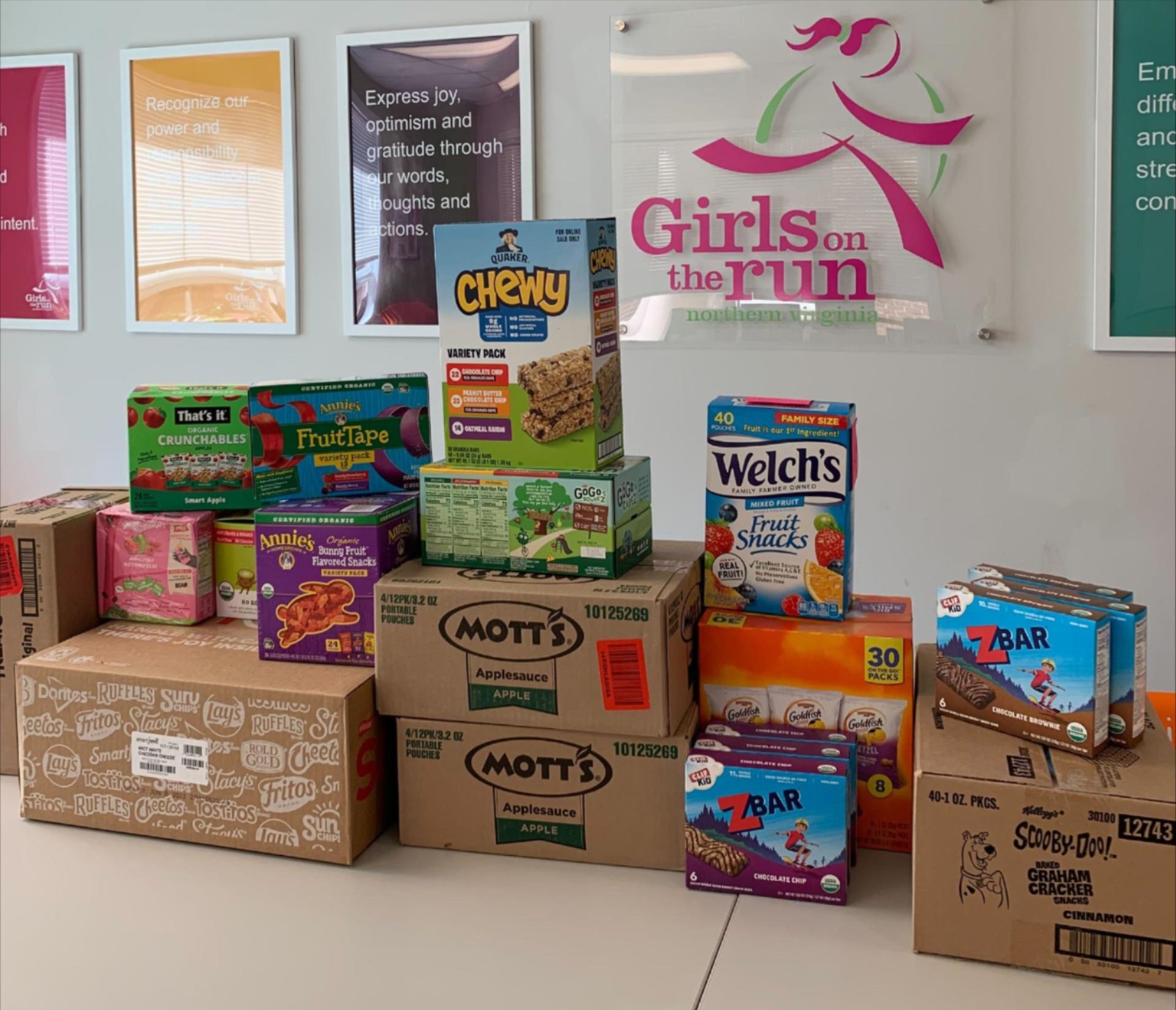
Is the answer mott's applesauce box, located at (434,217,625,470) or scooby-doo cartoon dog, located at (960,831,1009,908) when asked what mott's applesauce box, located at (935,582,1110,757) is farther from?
mott's applesauce box, located at (434,217,625,470)

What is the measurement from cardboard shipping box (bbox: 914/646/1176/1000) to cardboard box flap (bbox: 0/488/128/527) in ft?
4.71

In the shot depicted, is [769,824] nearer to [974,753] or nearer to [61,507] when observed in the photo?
[974,753]

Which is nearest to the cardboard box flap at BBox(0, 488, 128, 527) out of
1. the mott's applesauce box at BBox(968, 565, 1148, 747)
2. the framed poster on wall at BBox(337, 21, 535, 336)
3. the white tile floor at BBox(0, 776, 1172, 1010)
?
the white tile floor at BBox(0, 776, 1172, 1010)

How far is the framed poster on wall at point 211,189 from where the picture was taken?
3451mm

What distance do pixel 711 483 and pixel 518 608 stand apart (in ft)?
1.09

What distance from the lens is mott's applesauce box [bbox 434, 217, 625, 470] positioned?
5.68ft

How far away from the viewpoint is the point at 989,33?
2.84 metres

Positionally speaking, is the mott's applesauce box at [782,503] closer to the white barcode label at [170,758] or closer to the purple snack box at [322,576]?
the purple snack box at [322,576]

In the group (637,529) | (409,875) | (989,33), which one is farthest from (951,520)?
(409,875)

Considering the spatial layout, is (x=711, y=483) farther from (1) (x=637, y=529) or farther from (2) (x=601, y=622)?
(2) (x=601, y=622)

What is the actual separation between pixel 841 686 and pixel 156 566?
3.75ft

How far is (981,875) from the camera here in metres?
1.41

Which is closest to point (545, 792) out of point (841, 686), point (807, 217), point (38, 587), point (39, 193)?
point (841, 686)

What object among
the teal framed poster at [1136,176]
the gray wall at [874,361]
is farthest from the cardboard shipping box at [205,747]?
the teal framed poster at [1136,176]
